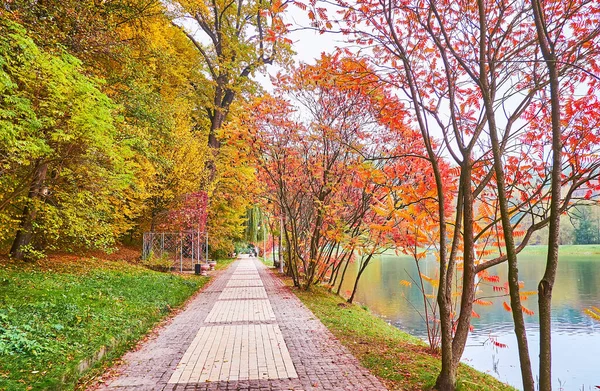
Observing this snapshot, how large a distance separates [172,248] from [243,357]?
1494cm

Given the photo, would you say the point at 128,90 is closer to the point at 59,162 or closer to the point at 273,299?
the point at 59,162

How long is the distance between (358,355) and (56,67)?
6.62 m

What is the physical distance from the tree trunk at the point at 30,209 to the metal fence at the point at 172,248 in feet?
21.6

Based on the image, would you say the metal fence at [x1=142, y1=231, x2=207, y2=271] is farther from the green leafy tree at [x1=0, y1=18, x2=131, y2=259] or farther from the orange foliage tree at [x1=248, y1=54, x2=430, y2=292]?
the orange foliage tree at [x1=248, y1=54, x2=430, y2=292]

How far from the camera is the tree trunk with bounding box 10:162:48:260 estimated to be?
9516 mm

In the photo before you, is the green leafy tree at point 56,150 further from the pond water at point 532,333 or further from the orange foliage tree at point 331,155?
the pond water at point 532,333

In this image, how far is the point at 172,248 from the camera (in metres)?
19.7

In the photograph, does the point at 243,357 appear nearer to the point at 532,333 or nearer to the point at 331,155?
the point at 331,155

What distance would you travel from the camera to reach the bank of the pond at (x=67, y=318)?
4715 millimetres

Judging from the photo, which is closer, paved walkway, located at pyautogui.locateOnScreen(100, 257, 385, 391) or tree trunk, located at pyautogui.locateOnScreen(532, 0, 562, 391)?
tree trunk, located at pyautogui.locateOnScreen(532, 0, 562, 391)

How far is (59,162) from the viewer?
9.93m

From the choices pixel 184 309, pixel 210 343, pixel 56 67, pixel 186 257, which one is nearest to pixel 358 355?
pixel 210 343

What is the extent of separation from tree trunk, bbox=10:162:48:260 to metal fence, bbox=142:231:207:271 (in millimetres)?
6572

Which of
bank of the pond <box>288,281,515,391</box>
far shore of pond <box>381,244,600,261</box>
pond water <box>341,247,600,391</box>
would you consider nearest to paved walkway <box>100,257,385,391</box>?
bank of the pond <box>288,281,515,391</box>
